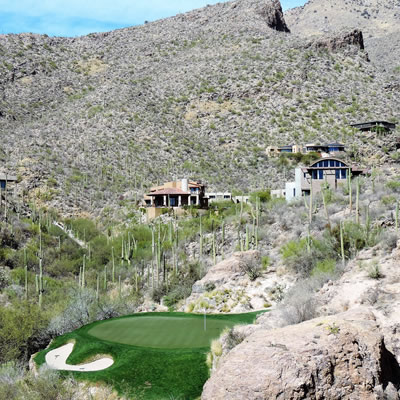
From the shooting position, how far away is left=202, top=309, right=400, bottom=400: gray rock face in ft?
24.7

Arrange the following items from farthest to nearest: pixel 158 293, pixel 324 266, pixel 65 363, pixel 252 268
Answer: pixel 158 293 → pixel 252 268 → pixel 324 266 → pixel 65 363

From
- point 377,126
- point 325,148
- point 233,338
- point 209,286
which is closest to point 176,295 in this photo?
point 209,286

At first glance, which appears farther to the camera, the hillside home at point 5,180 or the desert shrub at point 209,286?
the hillside home at point 5,180

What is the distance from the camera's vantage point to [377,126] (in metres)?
57.0

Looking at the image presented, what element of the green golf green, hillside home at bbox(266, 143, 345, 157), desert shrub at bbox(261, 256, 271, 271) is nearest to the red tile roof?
hillside home at bbox(266, 143, 345, 157)

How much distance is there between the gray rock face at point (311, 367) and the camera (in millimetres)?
7520

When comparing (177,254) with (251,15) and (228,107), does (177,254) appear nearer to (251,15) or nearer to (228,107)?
(228,107)

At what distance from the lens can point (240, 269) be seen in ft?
86.2

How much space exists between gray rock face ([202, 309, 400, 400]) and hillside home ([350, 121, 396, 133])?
172ft

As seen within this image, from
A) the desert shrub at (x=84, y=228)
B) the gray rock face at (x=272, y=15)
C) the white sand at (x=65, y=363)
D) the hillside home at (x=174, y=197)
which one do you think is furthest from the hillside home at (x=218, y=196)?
the gray rock face at (x=272, y=15)

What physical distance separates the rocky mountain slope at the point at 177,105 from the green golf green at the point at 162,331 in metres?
27.8

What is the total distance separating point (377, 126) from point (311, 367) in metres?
53.7

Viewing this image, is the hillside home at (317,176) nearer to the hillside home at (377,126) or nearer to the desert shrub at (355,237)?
the desert shrub at (355,237)

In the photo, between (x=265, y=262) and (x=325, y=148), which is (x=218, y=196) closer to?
(x=325, y=148)
